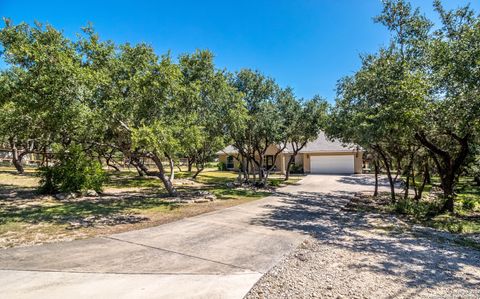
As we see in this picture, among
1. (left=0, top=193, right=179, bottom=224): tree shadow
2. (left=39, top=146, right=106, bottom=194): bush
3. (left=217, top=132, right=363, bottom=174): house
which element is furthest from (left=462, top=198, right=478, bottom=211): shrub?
(left=39, top=146, right=106, bottom=194): bush

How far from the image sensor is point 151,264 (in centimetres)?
521

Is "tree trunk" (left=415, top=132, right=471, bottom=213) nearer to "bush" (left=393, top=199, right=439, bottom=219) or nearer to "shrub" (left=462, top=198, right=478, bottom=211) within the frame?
"bush" (left=393, top=199, right=439, bottom=219)

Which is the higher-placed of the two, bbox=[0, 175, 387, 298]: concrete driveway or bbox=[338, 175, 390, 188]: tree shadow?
bbox=[338, 175, 390, 188]: tree shadow

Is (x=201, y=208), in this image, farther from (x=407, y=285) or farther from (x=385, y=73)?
(x=385, y=73)

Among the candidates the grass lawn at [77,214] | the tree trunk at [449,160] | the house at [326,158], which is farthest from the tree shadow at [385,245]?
the house at [326,158]

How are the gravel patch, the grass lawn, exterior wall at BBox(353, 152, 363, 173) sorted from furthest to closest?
exterior wall at BBox(353, 152, 363, 173)
the grass lawn
the gravel patch

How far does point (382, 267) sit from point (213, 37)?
1434 centimetres

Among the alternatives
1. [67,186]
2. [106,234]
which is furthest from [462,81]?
[67,186]

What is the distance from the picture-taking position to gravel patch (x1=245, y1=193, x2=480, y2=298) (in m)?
4.35

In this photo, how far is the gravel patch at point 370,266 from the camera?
435cm

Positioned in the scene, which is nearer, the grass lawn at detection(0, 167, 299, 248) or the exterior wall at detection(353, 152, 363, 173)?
the grass lawn at detection(0, 167, 299, 248)

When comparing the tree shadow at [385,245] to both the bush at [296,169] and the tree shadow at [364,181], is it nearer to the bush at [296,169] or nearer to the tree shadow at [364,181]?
the tree shadow at [364,181]

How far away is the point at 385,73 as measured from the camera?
33.6 feet

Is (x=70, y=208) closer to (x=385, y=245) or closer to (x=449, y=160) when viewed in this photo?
(x=385, y=245)
